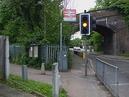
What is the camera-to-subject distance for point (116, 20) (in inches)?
2805

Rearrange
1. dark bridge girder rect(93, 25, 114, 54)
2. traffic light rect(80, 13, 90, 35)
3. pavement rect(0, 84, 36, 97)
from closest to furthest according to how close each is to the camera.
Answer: pavement rect(0, 84, 36, 97) < traffic light rect(80, 13, 90, 35) < dark bridge girder rect(93, 25, 114, 54)

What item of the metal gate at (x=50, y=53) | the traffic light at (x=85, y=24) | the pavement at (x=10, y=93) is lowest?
the pavement at (x=10, y=93)

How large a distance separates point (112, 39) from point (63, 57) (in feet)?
149

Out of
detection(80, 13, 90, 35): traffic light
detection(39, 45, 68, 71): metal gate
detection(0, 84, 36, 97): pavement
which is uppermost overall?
detection(80, 13, 90, 35): traffic light

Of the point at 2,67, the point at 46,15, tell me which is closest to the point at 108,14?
the point at 46,15

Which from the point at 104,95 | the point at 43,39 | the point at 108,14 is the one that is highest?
the point at 108,14

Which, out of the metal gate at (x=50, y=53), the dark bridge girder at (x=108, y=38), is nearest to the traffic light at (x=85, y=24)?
the metal gate at (x=50, y=53)

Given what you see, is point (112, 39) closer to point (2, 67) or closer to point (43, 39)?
point (43, 39)

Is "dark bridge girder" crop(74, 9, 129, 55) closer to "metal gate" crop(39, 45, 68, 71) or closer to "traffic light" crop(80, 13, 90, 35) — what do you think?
Answer: "metal gate" crop(39, 45, 68, 71)

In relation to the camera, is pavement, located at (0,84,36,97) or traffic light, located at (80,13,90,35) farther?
traffic light, located at (80,13,90,35)

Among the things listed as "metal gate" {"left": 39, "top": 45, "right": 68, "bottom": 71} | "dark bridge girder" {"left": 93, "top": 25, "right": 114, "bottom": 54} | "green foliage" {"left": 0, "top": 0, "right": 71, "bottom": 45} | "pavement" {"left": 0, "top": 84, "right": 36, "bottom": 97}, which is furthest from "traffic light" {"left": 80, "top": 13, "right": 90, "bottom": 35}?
→ "dark bridge girder" {"left": 93, "top": 25, "right": 114, "bottom": 54}

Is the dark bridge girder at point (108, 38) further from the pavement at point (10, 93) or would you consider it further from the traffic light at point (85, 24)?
the pavement at point (10, 93)

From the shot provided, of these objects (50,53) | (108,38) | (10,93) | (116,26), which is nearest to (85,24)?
(50,53)

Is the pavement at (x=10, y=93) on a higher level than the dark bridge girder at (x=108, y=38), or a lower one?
lower
